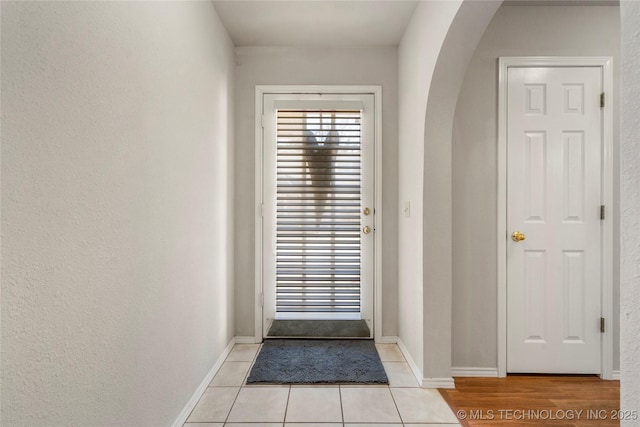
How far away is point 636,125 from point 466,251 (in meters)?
1.75

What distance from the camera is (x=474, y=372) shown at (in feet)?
7.53

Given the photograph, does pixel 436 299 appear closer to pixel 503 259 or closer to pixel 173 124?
pixel 503 259

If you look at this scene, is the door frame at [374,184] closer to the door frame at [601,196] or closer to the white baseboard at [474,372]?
the white baseboard at [474,372]

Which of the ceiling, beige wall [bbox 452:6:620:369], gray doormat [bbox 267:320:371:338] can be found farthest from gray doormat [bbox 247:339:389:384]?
the ceiling

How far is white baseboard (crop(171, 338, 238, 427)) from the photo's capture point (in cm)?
172

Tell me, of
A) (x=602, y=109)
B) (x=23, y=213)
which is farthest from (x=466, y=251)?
(x=23, y=213)

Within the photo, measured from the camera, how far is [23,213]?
850mm

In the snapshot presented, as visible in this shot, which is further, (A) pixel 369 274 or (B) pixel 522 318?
(A) pixel 369 274

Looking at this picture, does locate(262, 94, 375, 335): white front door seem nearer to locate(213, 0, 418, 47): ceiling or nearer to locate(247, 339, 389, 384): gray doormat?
locate(247, 339, 389, 384): gray doormat

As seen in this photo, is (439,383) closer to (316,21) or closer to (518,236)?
(518,236)

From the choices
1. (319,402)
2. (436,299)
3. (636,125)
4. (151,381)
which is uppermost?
(636,125)

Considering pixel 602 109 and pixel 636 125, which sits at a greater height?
pixel 602 109

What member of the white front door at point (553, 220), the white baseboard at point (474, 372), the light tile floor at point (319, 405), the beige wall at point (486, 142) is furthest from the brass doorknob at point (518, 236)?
the light tile floor at point (319, 405)

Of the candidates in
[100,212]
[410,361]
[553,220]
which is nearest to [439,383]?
[410,361]
